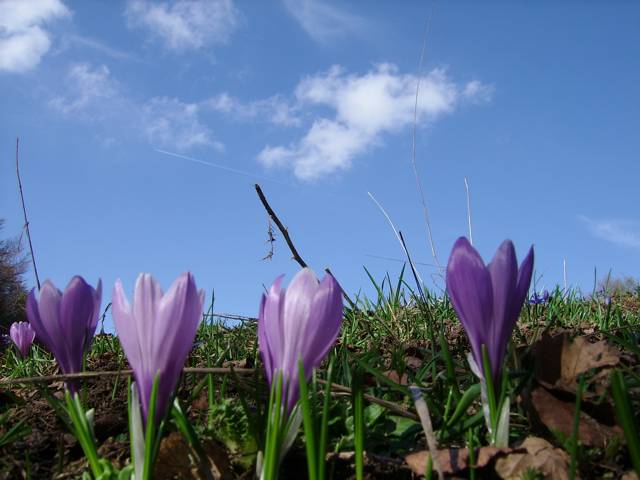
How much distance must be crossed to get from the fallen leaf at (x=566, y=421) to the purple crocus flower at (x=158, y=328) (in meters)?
0.89

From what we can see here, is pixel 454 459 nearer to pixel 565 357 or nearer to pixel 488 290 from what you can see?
pixel 488 290

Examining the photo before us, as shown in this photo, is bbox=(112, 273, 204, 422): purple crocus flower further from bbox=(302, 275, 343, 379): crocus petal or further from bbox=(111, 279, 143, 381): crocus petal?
bbox=(302, 275, 343, 379): crocus petal

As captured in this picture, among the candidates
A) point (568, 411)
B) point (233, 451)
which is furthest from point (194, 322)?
point (568, 411)

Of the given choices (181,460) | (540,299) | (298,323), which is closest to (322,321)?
(298,323)

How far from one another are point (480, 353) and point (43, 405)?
5.98 feet

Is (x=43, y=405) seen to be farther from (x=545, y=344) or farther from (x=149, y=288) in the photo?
(x=545, y=344)

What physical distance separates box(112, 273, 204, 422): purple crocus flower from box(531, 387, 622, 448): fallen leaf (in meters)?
0.89

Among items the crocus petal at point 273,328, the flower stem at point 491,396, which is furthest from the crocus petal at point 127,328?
the flower stem at point 491,396

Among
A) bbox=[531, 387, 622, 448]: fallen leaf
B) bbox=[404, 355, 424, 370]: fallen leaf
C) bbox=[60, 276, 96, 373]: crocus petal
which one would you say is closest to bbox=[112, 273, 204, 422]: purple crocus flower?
bbox=[60, 276, 96, 373]: crocus petal

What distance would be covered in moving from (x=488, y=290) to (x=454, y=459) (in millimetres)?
395

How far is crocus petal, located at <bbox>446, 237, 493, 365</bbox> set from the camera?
1.55 meters

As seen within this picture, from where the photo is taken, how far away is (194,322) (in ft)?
4.83

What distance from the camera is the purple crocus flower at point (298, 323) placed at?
4.84 feet

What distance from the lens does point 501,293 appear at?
1579mm
